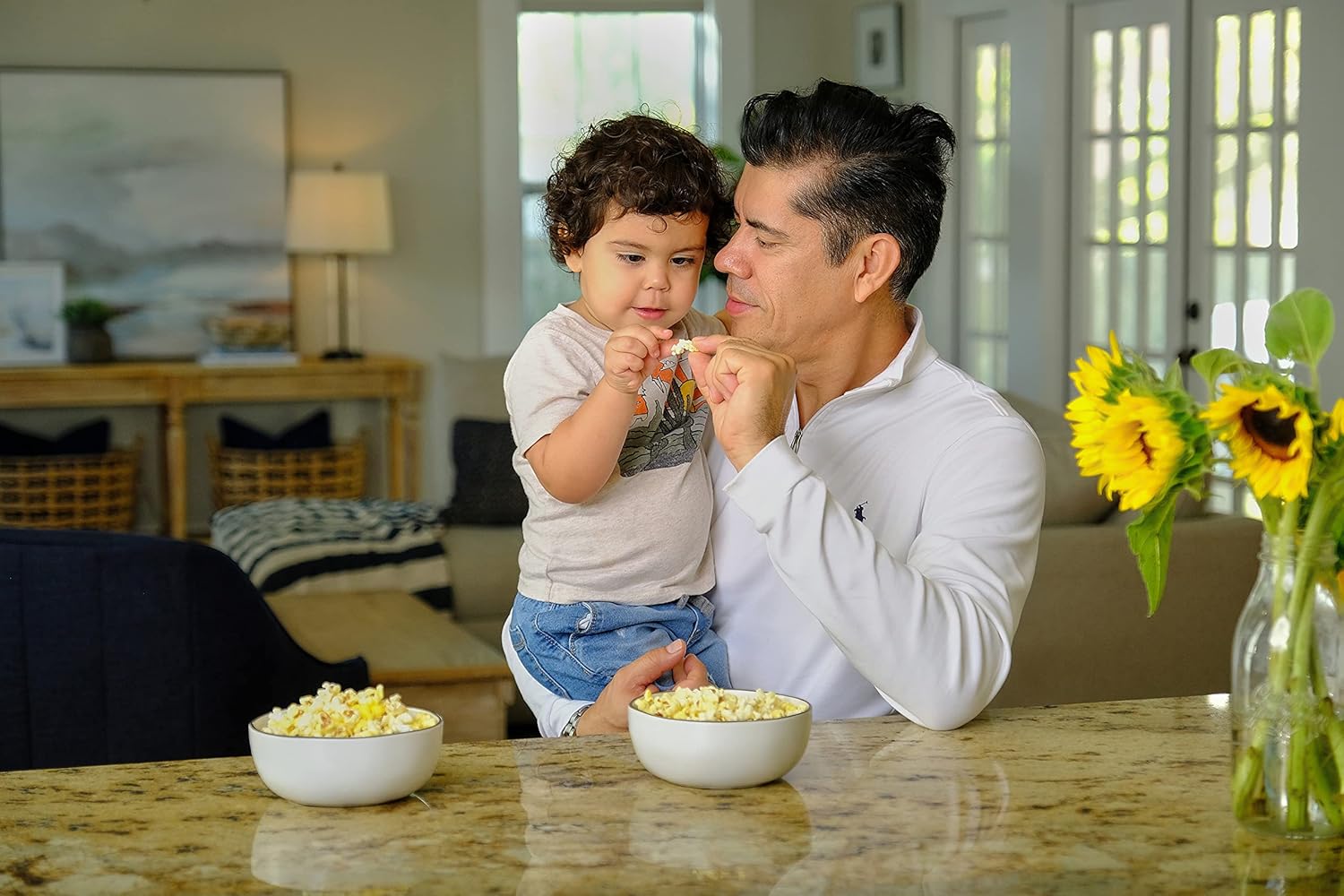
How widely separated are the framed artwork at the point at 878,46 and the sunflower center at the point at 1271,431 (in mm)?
5669

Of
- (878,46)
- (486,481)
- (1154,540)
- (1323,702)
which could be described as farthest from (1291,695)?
(878,46)

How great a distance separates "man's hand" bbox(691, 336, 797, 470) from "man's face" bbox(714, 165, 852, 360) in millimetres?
325

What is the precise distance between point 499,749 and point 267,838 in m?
0.27

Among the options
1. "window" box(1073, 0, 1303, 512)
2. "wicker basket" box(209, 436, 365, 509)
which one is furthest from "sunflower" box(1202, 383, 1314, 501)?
"wicker basket" box(209, 436, 365, 509)

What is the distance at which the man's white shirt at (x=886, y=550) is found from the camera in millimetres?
1428

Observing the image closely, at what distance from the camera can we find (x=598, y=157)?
1942 mm

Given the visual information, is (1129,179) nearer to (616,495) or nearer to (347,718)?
(616,495)

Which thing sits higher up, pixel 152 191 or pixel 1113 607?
pixel 152 191

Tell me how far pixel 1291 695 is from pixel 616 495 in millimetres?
925

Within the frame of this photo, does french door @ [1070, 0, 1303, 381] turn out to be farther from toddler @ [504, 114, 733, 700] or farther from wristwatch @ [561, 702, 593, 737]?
wristwatch @ [561, 702, 593, 737]

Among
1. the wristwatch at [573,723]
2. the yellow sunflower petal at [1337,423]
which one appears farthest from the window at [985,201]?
the yellow sunflower petal at [1337,423]

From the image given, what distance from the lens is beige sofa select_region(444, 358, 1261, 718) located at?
10.8 feet

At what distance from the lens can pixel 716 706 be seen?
1.24m

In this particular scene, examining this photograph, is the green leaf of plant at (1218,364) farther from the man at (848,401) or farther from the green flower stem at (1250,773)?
the man at (848,401)
